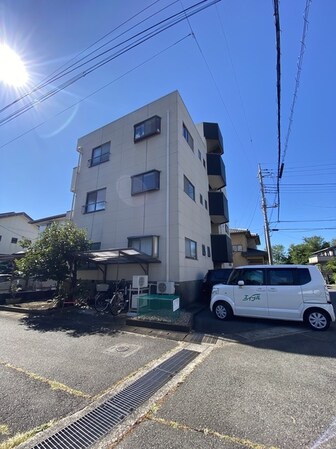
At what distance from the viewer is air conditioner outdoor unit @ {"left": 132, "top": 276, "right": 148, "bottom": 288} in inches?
342

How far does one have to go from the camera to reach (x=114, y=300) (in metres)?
8.37

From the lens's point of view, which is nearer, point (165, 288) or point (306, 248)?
point (165, 288)

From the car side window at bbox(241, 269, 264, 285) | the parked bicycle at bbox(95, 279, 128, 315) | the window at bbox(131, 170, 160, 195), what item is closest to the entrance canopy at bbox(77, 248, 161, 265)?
the parked bicycle at bbox(95, 279, 128, 315)

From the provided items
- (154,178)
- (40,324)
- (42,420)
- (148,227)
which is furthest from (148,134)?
(42,420)

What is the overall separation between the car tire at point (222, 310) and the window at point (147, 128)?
8.84 m

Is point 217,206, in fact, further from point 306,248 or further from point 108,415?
point 306,248

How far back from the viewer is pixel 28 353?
4.52 m

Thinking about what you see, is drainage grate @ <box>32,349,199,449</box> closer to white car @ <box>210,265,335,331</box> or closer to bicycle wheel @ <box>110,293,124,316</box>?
white car @ <box>210,265,335,331</box>

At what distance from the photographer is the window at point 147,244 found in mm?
9725

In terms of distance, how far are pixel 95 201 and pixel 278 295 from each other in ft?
34.6

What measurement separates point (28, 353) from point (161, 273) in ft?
18.7

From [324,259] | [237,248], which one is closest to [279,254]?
[324,259]

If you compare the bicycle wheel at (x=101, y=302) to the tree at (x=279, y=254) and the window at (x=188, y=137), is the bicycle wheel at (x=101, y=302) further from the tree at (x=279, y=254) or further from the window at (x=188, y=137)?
the tree at (x=279, y=254)

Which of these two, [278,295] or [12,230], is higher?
[12,230]
